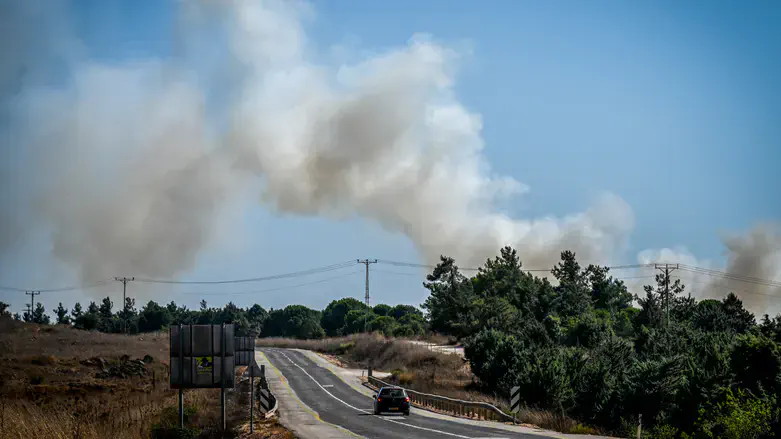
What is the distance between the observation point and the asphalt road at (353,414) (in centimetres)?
3566

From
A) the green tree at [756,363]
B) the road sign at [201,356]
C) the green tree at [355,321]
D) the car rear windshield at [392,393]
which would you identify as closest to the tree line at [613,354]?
the green tree at [756,363]

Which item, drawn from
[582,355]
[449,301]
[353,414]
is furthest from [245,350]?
[449,301]

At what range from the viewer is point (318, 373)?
95938 mm

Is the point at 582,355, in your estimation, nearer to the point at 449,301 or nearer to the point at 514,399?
the point at 514,399

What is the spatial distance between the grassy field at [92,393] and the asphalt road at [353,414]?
15.7 feet

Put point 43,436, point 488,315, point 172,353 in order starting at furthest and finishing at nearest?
point 488,315 < point 172,353 < point 43,436

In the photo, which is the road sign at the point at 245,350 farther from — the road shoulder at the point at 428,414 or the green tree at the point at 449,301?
the green tree at the point at 449,301

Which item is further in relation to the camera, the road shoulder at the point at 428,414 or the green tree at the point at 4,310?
the green tree at the point at 4,310

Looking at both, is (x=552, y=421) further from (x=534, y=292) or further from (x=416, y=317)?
(x=416, y=317)

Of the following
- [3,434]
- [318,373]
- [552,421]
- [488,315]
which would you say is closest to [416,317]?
[488,315]

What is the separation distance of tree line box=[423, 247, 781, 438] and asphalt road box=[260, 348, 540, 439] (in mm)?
8475

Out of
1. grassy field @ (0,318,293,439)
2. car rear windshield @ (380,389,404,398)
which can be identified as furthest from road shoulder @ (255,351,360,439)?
car rear windshield @ (380,389,404,398)

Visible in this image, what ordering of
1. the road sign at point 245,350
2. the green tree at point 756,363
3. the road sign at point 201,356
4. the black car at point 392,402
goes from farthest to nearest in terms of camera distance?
the black car at point 392,402, the road sign at point 245,350, the green tree at point 756,363, the road sign at point 201,356

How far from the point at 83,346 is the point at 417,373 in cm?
4466
